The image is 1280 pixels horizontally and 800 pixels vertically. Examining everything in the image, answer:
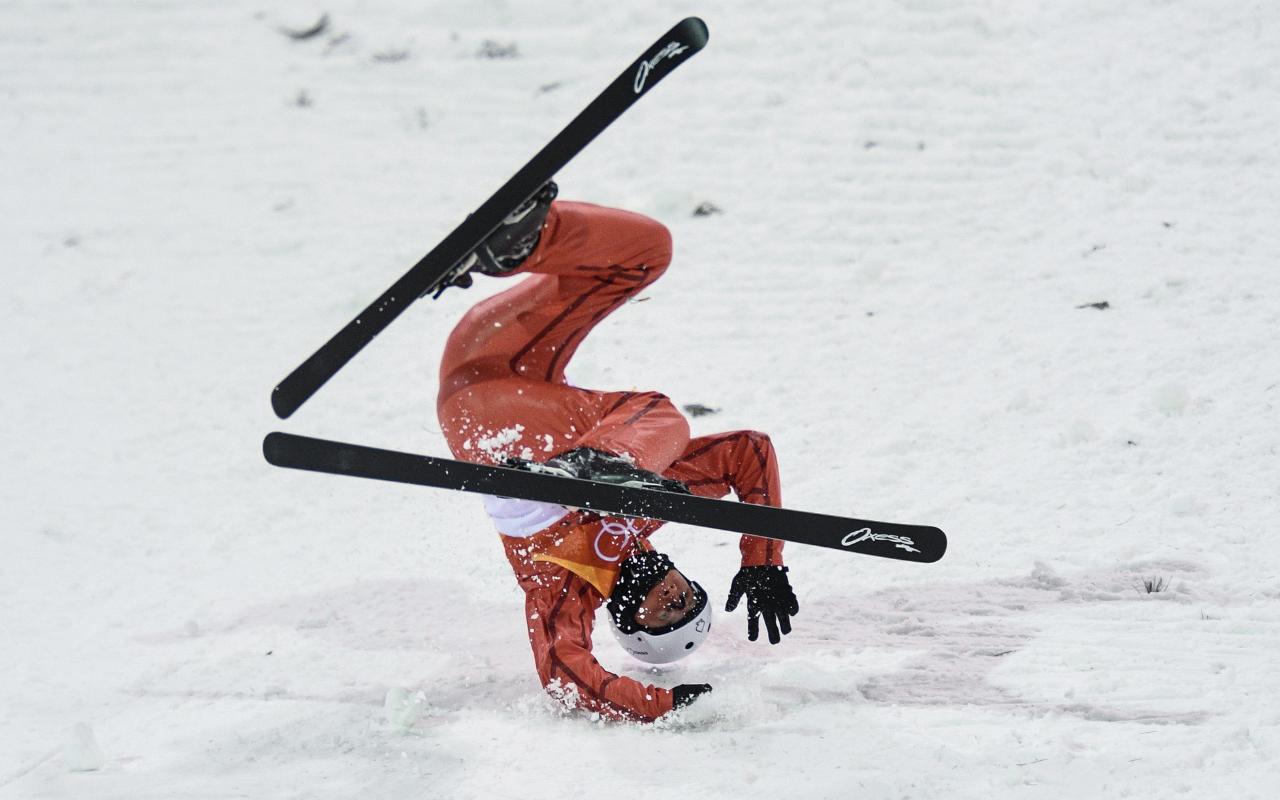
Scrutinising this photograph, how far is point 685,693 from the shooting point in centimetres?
364

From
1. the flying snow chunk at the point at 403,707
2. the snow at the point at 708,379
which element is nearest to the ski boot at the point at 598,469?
the snow at the point at 708,379

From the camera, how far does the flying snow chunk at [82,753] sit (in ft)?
12.1

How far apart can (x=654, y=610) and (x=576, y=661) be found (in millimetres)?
267

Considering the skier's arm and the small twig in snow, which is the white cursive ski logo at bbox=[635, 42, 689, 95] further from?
the small twig in snow

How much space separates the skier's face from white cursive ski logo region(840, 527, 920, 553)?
521mm

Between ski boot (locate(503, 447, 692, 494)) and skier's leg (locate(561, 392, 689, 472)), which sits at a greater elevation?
skier's leg (locate(561, 392, 689, 472))

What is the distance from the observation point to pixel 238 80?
8.38 m

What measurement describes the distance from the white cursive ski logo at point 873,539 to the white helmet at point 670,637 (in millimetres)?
523

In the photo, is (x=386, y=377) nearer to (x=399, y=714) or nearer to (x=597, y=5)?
(x=399, y=714)

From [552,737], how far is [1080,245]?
3715mm

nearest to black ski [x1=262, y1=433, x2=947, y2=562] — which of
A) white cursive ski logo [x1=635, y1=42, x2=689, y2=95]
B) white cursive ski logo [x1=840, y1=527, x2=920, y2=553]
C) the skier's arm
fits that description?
white cursive ski logo [x1=840, y1=527, x2=920, y2=553]

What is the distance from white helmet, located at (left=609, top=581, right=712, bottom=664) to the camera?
Answer: 3865mm

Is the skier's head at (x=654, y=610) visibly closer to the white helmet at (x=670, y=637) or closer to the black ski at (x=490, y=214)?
the white helmet at (x=670, y=637)

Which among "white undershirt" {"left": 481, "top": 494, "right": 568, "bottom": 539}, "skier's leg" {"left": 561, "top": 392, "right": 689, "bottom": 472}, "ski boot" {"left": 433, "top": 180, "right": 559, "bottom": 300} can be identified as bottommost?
"white undershirt" {"left": 481, "top": 494, "right": 568, "bottom": 539}
